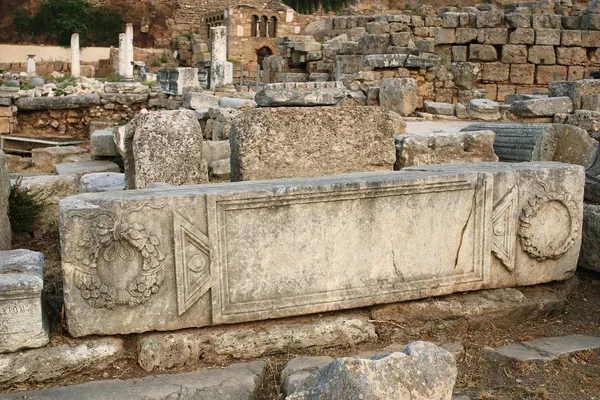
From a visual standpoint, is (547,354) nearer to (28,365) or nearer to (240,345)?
(240,345)

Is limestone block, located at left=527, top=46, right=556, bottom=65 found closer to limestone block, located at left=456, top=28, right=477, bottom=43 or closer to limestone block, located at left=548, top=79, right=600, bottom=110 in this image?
limestone block, located at left=456, top=28, right=477, bottom=43

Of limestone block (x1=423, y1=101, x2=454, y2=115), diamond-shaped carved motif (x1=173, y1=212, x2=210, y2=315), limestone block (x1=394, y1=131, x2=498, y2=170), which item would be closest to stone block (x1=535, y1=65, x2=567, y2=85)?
limestone block (x1=423, y1=101, x2=454, y2=115)

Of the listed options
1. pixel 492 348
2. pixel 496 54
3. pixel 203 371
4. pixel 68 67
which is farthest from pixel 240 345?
pixel 68 67

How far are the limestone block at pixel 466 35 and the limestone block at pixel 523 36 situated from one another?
0.91 meters

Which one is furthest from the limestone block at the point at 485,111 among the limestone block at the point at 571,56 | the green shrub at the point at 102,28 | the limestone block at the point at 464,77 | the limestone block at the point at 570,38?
the green shrub at the point at 102,28

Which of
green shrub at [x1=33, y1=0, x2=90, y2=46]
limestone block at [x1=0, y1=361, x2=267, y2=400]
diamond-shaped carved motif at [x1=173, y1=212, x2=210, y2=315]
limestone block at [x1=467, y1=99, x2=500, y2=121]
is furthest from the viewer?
green shrub at [x1=33, y1=0, x2=90, y2=46]

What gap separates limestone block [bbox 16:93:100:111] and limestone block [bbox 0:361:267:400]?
1223cm

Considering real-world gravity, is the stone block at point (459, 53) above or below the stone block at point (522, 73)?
above

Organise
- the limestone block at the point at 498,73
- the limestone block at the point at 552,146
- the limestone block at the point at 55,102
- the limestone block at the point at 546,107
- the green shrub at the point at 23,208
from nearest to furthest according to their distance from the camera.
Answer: the green shrub at the point at 23,208 < the limestone block at the point at 552,146 < the limestone block at the point at 546,107 < the limestone block at the point at 55,102 < the limestone block at the point at 498,73

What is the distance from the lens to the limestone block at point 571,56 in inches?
692

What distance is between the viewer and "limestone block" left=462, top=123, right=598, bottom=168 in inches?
226

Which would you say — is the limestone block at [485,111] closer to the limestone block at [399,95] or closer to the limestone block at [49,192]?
the limestone block at [399,95]

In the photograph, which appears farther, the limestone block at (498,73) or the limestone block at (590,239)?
the limestone block at (498,73)

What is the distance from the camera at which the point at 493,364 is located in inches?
156
